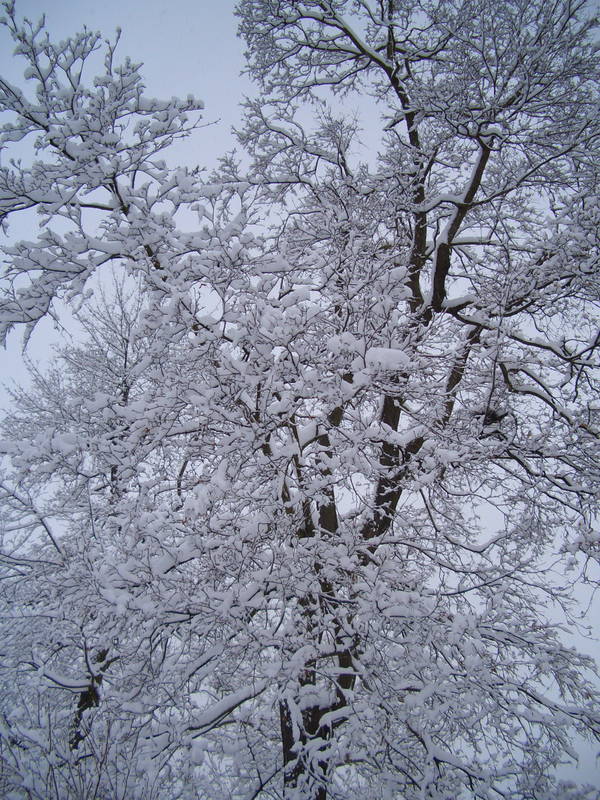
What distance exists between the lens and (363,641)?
3.17m

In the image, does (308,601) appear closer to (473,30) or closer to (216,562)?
(216,562)

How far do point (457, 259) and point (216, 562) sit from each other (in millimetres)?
4733

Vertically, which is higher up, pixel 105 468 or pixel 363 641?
pixel 105 468

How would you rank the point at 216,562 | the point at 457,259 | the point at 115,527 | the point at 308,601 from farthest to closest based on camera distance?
the point at 457,259, the point at 115,527, the point at 308,601, the point at 216,562

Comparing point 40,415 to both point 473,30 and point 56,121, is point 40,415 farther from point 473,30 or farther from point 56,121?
point 473,30

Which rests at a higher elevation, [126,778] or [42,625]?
[42,625]

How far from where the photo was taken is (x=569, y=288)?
13.1ft

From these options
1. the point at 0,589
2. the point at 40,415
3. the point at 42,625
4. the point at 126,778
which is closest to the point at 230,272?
the point at 126,778

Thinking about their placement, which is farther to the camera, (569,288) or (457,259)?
(457,259)

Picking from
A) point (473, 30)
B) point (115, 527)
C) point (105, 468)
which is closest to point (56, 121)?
point (105, 468)

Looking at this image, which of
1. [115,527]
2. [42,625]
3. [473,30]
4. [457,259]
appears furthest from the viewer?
[457,259]

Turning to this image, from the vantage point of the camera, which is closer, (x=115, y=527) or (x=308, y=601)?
(x=308, y=601)

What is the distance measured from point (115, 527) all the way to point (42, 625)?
2.09 meters

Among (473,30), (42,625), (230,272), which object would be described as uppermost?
(473,30)
